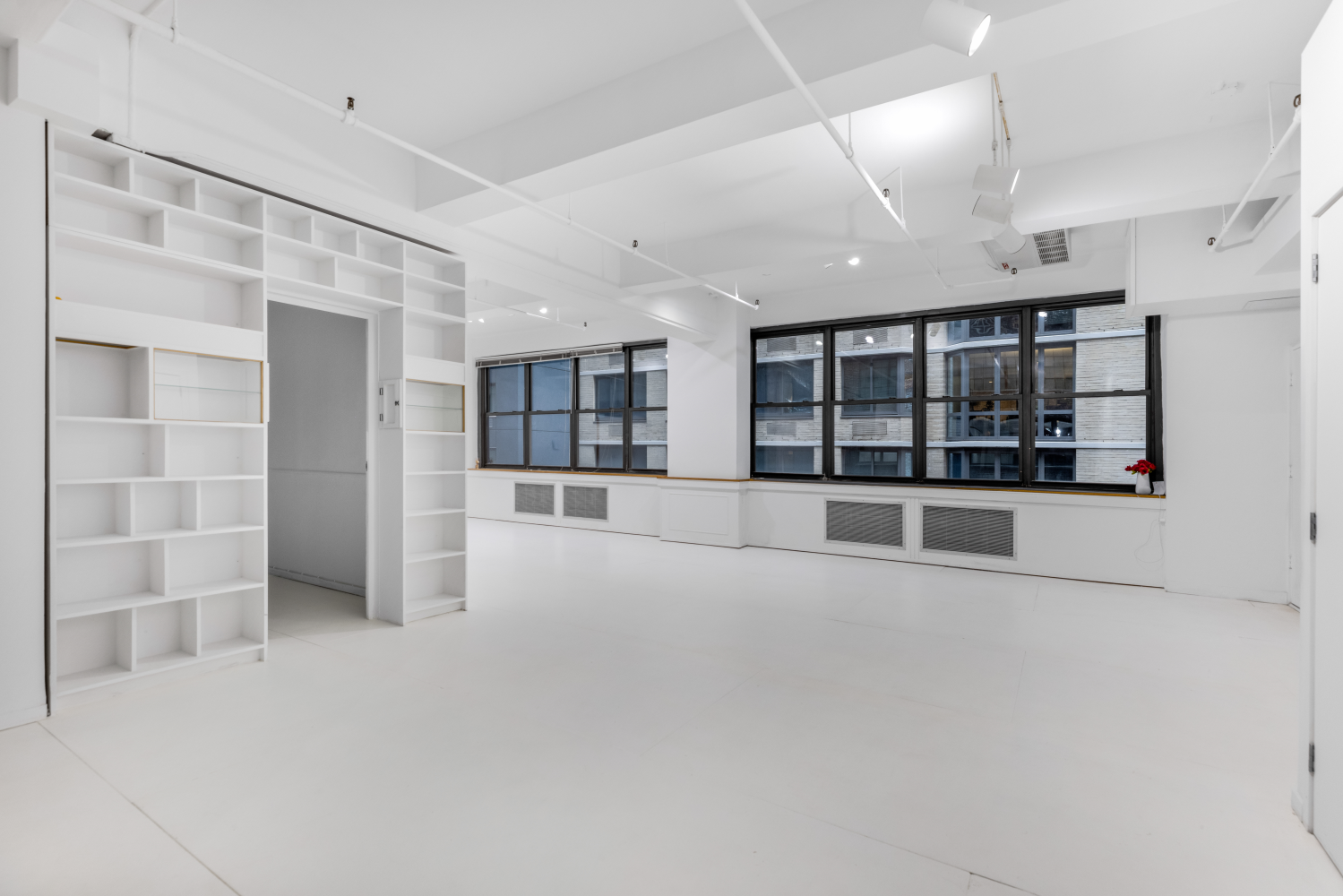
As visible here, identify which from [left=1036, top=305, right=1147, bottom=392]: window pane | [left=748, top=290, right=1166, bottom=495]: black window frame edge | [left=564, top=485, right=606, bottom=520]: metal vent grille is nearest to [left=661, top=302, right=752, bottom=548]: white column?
[left=748, top=290, right=1166, bottom=495]: black window frame edge

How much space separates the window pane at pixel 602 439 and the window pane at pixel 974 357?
4479 millimetres

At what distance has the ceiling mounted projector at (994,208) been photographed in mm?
3684

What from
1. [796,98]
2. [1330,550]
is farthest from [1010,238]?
[1330,550]

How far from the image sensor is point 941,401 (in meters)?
7.18

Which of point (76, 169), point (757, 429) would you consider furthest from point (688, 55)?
point (757, 429)

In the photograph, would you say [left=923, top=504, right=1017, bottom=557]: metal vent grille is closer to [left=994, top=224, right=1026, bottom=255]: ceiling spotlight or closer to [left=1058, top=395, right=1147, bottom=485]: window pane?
[left=1058, top=395, right=1147, bottom=485]: window pane

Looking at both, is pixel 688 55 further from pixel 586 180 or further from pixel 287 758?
pixel 287 758

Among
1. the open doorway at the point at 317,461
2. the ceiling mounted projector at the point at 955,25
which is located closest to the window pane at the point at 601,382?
the open doorway at the point at 317,461

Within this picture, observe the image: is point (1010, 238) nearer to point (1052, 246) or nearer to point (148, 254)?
point (1052, 246)

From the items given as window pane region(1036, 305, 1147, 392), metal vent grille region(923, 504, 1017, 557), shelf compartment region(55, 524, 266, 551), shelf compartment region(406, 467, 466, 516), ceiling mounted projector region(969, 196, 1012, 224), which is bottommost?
metal vent grille region(923, 504, 1017, 557)

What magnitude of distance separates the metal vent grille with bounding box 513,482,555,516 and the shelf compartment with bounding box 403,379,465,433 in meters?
5.01

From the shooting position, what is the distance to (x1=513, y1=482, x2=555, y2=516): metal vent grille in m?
10.0

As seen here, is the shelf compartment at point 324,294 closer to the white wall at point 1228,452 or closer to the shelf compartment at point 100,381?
the shelf compartment at point 100,381

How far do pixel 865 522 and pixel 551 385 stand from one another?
5.55 meters
